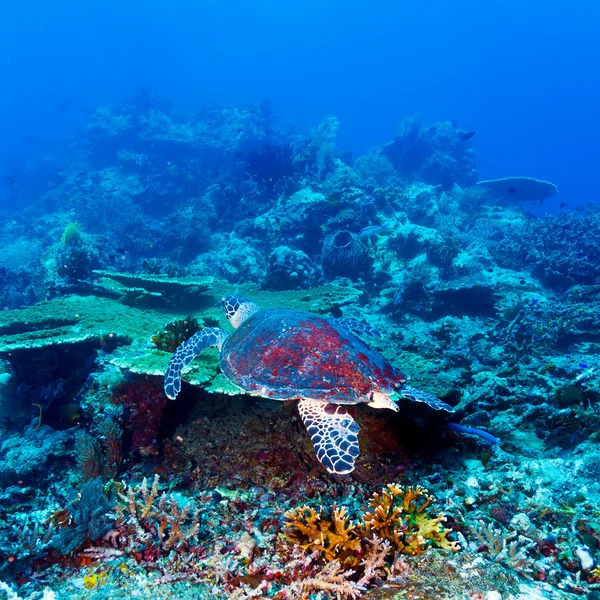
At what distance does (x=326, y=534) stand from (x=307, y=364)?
4.44 ft

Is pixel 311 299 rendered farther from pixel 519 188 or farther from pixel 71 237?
pixel 519 188

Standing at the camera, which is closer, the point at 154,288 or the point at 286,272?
the point at 154,288

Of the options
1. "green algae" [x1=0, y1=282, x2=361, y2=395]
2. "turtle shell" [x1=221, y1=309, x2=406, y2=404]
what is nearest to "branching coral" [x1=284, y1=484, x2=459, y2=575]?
"turtle shell" [x1=221, y1=309, x2=406, y2=404]

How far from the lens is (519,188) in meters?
16.9

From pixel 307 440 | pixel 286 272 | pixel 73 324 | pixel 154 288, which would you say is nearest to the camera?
pixel 307 440

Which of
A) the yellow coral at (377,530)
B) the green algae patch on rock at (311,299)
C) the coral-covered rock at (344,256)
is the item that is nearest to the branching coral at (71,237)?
the green algae patch on rock at (311,299)

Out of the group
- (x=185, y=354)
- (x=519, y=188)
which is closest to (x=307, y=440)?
(x=185, y=354)

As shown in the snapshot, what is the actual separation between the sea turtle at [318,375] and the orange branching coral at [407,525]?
0.39 m

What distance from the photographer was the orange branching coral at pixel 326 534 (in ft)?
7.32

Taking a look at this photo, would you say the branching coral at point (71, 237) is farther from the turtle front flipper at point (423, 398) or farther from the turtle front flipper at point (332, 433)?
the turtle front flipper at point (423, 398)

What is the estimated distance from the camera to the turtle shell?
3.06 meters

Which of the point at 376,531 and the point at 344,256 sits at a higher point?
the point at 376,531

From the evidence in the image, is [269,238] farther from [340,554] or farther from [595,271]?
[340,554]

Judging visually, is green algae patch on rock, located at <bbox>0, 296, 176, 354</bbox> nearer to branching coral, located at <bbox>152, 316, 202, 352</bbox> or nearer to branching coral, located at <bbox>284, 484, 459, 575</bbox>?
branching coral, located at <bbox>152, 316, 202, 352</bbox>
